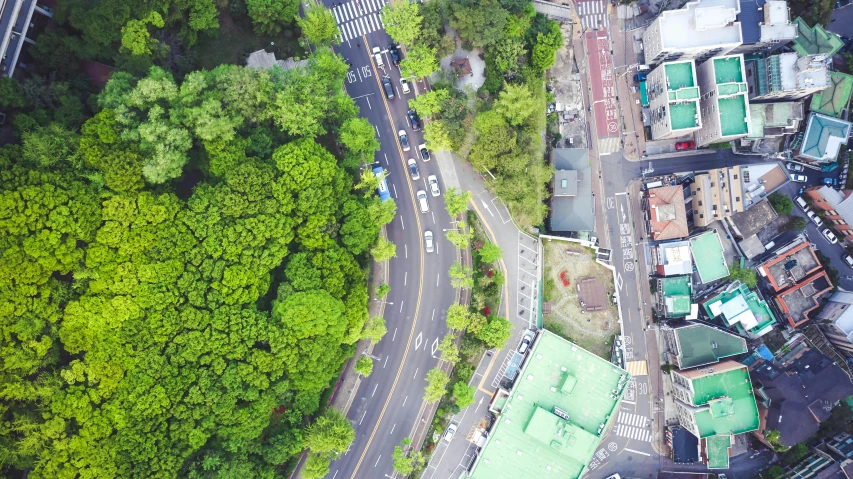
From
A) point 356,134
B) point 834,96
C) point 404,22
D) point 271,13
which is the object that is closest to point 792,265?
point 834,96

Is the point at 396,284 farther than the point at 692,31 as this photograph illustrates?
No

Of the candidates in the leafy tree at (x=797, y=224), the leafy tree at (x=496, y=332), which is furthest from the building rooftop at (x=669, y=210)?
the leafy tree at (x=496, y=332)

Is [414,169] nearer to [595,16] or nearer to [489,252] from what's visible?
[489,252]

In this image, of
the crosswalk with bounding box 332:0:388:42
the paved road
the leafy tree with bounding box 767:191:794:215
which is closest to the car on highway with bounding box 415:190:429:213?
the paved road

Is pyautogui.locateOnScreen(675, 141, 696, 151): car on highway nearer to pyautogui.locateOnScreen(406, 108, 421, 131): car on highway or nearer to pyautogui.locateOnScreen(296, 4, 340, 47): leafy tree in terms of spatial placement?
pyautogui.locateOnScreen(406, 108, 421, 131): car on highway

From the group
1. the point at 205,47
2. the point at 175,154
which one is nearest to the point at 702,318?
the point at 175,154

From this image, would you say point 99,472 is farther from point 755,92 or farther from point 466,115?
point 755,92
